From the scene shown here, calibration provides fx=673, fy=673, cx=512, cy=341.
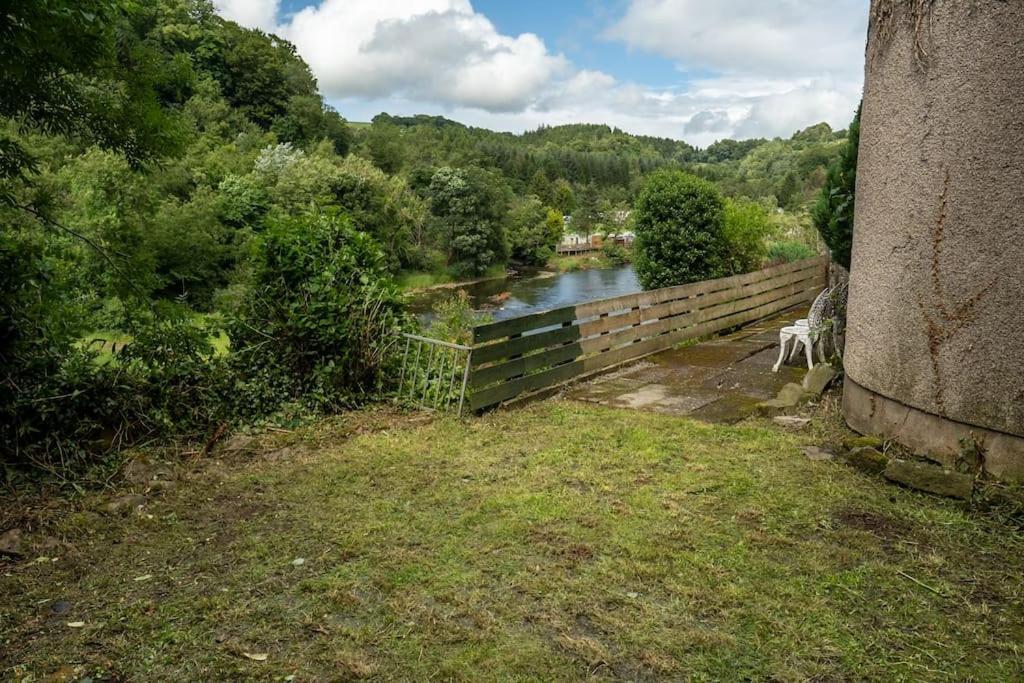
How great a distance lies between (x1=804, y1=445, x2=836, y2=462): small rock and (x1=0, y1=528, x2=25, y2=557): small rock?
4908 millimetres

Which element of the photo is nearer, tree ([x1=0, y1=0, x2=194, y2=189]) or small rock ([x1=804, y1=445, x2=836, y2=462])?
tree ([x1=0, y1=0, x2=194, y2=189])

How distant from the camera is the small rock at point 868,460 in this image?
449cm

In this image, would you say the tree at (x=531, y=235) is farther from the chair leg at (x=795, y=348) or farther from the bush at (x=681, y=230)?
the chair leg at (x=795, y=348)

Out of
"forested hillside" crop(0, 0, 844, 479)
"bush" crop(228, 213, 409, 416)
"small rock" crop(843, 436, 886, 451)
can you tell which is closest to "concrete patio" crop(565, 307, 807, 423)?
"small rock" crop(843, 436, 886, 451)

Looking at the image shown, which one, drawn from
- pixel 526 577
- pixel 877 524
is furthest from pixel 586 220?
pixel 526 577

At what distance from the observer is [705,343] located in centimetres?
945

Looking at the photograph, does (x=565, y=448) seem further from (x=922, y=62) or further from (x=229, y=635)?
(x=922, y=62)

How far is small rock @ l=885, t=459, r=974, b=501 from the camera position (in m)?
4.01

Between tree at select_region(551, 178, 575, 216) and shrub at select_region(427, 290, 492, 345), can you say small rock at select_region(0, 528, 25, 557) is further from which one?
tree at select_region(551, 178, 575, 216)

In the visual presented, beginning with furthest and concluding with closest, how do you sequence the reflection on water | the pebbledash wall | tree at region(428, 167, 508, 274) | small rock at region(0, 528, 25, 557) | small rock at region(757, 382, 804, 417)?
tree at region(428, 167, 508, 274)
the reflection on water
small rock at region(757, 382, 804, 417)
the pebbledash wall
small rock at region(0, 528, 25, 557)

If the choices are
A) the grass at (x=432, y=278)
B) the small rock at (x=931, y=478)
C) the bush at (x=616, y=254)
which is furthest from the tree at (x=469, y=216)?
the small rock at (x=931, y=478)

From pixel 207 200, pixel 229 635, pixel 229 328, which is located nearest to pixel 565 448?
pixel 229 635

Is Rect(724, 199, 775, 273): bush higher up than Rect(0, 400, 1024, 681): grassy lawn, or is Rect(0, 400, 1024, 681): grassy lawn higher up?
Rect(724, 199, 775, 273): bush

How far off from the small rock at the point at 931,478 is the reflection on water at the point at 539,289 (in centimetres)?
2438
